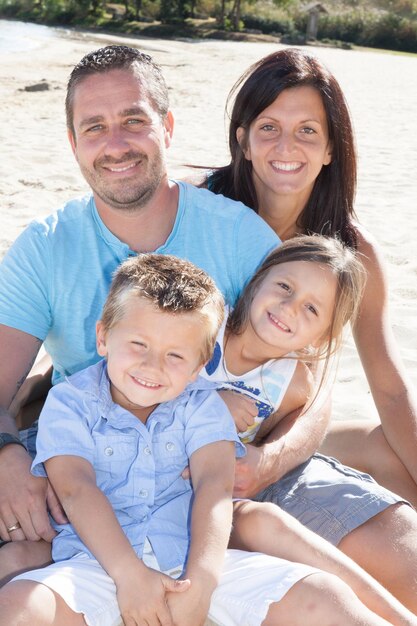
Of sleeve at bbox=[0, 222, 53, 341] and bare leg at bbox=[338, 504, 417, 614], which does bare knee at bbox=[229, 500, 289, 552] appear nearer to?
bare leg at bbox=[338, 504, 417, 614]

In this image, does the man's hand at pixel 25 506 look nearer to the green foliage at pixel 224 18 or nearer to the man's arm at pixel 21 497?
the man's arm at pixel 21 497

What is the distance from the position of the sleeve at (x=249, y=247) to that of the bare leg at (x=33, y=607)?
1291 mm

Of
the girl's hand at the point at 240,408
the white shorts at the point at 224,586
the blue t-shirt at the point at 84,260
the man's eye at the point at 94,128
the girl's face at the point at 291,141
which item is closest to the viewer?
the white shorts at the point at 224,586

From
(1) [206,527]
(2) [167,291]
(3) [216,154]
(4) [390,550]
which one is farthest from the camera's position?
(3) [216,154]

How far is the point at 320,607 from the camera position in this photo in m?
1.89

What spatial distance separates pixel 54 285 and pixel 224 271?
0.60 metres

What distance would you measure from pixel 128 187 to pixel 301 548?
4.35 feet

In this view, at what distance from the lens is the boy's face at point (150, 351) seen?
2.10m

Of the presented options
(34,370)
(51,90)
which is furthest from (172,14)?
(34,370)

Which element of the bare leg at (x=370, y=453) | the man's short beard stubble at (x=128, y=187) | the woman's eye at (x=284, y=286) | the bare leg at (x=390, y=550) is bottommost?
the bare leg at (x=370, y=453)

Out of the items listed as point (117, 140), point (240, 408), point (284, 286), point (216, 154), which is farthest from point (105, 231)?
point (216, 154)

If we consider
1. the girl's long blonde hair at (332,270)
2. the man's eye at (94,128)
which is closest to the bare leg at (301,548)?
the girl's long blonde hair at (332,270)

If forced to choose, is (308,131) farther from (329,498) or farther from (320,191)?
(329,498)

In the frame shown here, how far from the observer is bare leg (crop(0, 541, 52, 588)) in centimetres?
207
